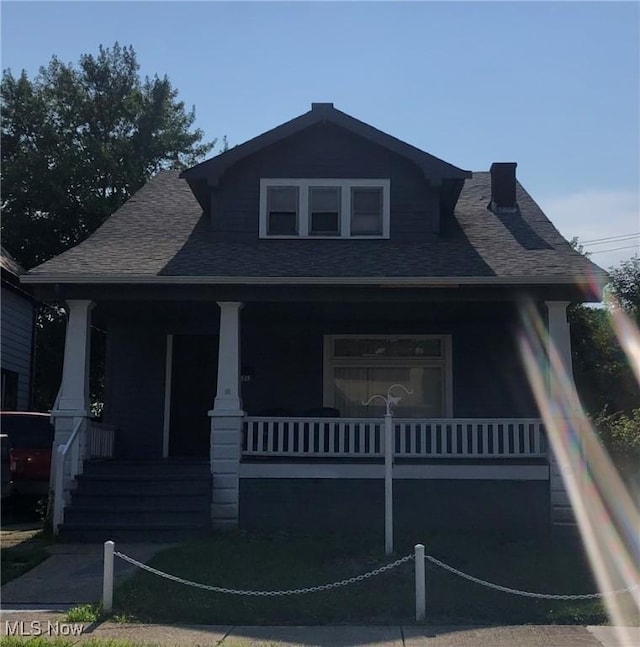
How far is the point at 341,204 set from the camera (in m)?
14.0

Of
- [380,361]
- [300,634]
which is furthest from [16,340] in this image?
[300,634]

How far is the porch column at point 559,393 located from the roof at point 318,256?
58 cm

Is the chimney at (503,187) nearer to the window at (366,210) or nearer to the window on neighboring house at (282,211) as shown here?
the window at (366,210)

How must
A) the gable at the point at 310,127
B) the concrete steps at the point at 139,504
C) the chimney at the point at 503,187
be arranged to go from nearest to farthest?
the concrete steps at the point at 139,504 < the gable at the point at 310,127 < the chimney at the point at 503,187

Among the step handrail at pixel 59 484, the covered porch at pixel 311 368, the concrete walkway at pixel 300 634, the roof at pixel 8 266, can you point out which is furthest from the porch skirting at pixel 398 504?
the roof at pixel 8 266

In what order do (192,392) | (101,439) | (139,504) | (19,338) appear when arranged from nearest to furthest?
(139,504) < (101,439) < (192,392) < (19,338)

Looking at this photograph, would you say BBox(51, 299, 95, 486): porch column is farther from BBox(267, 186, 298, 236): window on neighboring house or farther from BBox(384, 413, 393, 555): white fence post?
BBox(384, 413, 393, 555): white fence post

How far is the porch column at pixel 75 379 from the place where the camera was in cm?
1188

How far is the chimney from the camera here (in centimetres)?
1556

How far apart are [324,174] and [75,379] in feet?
17.4

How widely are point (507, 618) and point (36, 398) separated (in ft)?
82.2

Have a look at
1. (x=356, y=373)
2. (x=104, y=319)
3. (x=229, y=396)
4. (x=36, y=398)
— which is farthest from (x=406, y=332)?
(x=36, y=398)

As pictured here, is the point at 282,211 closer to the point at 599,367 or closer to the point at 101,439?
the point at 101,439

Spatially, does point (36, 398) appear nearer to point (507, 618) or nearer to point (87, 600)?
point (87, 600)
